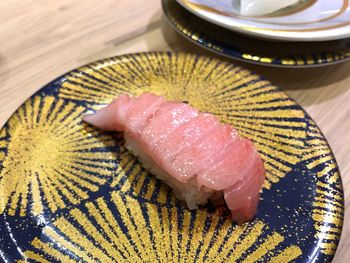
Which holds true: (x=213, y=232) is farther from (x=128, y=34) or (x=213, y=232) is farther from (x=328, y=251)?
(x=128, y=34)

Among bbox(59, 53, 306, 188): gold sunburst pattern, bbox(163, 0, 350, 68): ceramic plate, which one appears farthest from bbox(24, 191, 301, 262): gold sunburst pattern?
bbox(163, 0, 350, 68): ceramic plate

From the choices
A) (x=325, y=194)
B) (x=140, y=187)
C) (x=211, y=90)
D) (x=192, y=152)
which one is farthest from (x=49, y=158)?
(x=325, y=194)

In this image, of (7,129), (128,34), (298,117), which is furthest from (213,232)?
(128,34)

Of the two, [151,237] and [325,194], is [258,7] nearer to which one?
[325,194]

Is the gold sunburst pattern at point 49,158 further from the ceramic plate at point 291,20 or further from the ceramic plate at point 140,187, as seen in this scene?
the ceramic plate at point 291,20

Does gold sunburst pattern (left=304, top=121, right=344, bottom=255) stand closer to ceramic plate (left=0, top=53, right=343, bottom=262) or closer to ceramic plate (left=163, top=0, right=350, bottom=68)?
ceramic plate (left=0, top=53, right=343, bottom=262)

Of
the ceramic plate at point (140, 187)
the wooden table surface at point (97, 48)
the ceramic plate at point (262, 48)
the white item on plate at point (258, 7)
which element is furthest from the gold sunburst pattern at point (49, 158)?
the white item on plate at point (258, 7)
